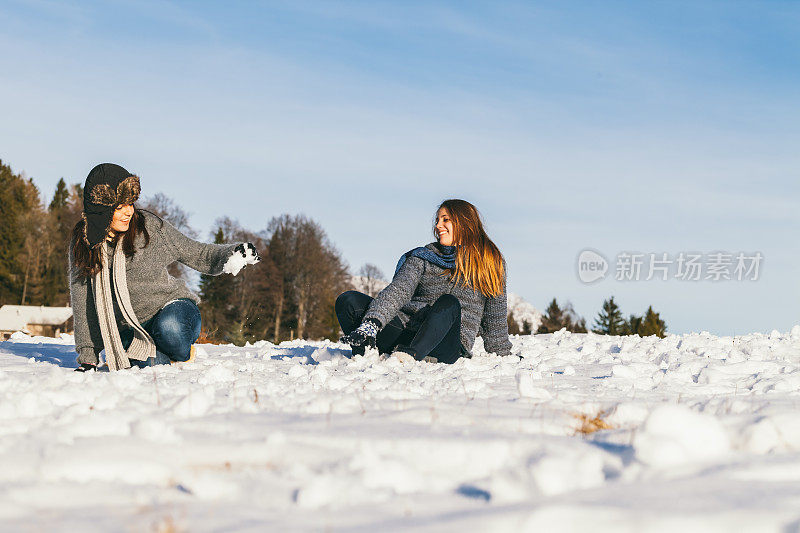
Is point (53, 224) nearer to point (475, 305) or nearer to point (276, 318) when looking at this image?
point (276, 318)

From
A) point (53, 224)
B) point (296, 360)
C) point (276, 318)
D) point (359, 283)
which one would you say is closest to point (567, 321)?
point (359, 283)

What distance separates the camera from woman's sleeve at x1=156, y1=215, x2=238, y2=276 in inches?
216

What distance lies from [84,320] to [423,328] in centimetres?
254

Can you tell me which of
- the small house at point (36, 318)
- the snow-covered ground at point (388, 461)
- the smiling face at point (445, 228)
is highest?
the smiling face at point (445, 228)

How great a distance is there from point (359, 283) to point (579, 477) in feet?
164

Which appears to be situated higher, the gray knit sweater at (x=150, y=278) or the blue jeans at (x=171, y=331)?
the gray knit sweater at (x=150, y=278)

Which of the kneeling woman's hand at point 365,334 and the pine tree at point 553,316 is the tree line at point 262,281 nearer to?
the pine tree at point 553,316

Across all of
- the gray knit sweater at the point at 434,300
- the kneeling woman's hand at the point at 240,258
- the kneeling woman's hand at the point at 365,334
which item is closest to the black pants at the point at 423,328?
the gray knit sweater at the point at 434,300

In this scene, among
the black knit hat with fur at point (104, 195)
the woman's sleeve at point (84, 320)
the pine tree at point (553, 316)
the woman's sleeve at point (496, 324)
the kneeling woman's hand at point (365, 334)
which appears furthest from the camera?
the pine tree at point (553, 316)

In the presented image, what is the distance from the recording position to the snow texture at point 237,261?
210 inches

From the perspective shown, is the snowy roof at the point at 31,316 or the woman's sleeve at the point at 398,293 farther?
the snowy roof at the point at 31,316

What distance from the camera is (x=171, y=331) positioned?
5.29 meters

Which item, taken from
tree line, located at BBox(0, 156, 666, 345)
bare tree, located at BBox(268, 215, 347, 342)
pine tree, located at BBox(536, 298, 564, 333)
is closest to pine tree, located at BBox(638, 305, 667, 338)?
tree line, located at BBox(0, 156, 666, 345)

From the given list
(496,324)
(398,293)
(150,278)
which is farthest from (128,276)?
(496,324)
